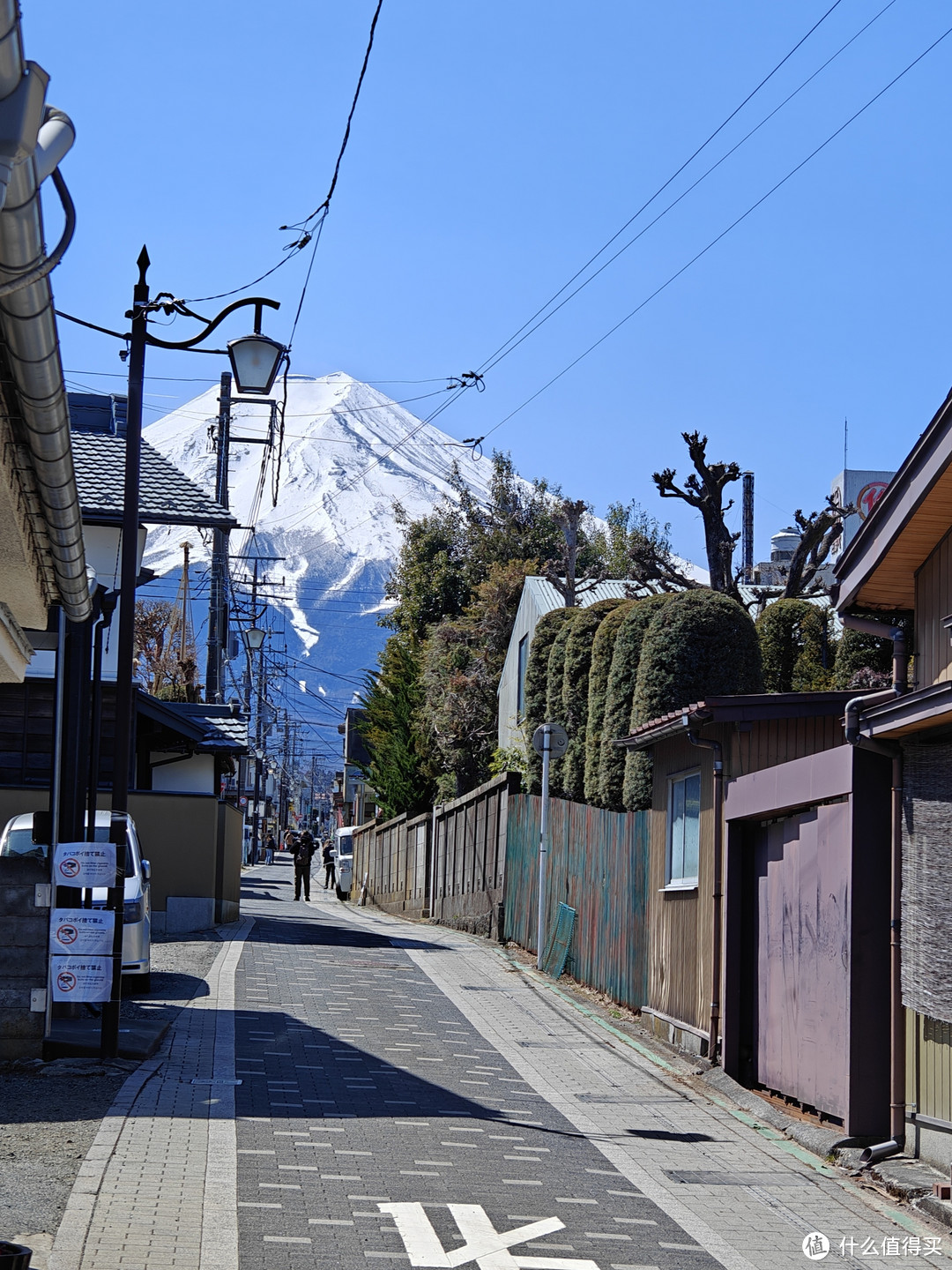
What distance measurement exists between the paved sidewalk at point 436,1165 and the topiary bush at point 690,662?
13.8 ft

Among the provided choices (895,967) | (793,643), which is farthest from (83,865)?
(793,643)

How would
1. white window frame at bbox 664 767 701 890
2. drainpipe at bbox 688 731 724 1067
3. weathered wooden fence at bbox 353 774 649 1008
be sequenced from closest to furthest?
drainpipe at bbox 688 731 724 1067 < white window frame at bbox 664 767 701 890 < weathered wooden fence at bbox 353 774 649 1008

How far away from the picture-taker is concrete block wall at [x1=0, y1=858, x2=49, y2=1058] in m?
10.7

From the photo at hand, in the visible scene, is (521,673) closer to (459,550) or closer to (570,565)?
(570,565)

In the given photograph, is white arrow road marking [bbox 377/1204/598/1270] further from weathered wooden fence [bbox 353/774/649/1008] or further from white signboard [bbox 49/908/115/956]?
weathered wooden fence [bbox 353/774/649/1008]

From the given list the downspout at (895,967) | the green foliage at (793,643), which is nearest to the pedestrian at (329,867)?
the green foliage at (793,643)

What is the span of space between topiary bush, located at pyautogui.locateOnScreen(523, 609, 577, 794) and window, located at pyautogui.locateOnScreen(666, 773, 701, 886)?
10021mm

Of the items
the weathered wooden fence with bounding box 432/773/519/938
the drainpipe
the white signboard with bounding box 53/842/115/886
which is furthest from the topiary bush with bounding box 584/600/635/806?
the white signboard with bounding box 53/842/115/886

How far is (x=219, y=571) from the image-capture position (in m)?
29.3

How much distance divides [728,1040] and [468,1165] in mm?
3842

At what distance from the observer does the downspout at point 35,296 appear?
4336 mm

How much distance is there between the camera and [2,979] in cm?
1078

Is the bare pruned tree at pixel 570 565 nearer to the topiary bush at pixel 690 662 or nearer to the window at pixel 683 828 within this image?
the topiary bush at pixel 690 662

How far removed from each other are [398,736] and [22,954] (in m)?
28.6
